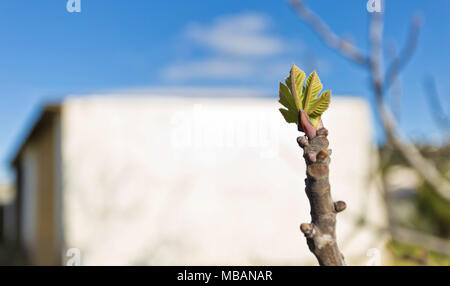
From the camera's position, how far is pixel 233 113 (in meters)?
9.20

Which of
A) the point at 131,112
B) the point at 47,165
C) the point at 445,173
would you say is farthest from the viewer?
the point at 445,173

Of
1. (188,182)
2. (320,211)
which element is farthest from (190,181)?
(320,211)

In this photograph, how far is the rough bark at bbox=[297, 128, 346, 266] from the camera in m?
0.55

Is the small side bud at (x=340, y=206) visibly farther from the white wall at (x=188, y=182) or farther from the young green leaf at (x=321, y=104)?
the white wall at (x=188, y=182)

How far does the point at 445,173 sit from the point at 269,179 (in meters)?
5.12

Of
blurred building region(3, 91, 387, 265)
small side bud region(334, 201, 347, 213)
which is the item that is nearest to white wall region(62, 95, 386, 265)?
blurred building region(3, 91, 387, 265)

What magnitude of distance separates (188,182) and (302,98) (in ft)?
28.4

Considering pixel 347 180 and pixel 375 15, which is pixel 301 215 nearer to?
pixel 347 180

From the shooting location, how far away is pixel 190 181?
29.9 feet

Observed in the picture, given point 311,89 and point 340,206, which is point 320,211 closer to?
point 340,206

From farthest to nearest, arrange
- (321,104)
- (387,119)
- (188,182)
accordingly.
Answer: (188,182) < (387,119) < (321,104)

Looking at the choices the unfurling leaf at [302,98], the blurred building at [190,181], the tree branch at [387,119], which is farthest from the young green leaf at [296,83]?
the blurred building at [190,181]

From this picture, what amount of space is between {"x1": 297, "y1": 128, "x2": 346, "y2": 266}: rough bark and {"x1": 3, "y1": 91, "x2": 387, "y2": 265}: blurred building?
25.6 feet

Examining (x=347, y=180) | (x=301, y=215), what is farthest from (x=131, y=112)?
(x=347, y=180)
